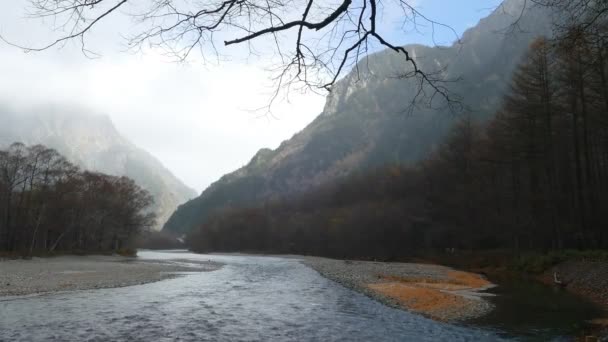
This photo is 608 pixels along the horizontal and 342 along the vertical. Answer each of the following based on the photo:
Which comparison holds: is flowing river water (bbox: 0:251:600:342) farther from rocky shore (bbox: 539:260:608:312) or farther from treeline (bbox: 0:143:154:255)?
treeline (bbox: 0:143:154:255)

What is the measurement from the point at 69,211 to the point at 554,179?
66714mm

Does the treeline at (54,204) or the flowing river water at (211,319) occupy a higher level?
the treeline at (54,204)

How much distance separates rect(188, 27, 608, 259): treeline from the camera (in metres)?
29.7

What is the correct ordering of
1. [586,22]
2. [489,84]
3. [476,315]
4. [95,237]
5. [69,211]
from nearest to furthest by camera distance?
[586,22] < [476,315] < [69,211] < [95,237] < [489,84]

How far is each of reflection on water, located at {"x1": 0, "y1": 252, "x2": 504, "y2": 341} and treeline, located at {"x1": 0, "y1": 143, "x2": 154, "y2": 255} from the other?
45.8m

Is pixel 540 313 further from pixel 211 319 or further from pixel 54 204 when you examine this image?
pixel 54 204

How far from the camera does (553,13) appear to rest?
6.82 meters

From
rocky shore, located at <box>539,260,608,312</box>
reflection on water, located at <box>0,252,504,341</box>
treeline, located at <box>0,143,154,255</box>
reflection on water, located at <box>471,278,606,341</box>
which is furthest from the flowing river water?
treeline, located at <box>0,143,154,255</box>

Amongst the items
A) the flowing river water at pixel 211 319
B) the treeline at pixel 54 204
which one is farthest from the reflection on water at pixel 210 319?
the treeline at pixel 54 204

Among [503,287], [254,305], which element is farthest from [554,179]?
[254,305]

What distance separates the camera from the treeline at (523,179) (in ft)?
97.5

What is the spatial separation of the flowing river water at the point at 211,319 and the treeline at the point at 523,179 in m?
9.31

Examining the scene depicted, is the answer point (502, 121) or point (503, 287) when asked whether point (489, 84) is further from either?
point (503, 287)

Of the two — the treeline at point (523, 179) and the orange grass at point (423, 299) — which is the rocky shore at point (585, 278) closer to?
the treeline at point (523, 179)
